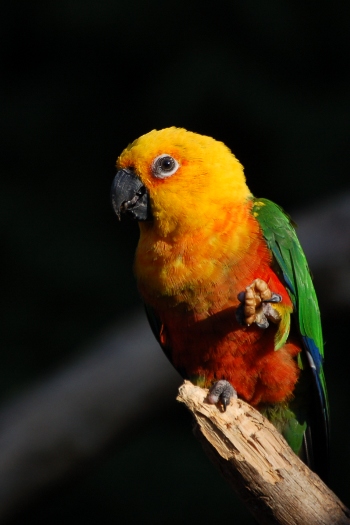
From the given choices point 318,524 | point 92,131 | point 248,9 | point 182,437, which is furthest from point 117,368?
point 248,9

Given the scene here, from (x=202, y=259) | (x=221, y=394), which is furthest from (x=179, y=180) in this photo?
(x=221, y=394)

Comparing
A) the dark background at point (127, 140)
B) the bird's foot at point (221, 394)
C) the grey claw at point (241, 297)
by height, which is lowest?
the bird's foot at point (221, 394)

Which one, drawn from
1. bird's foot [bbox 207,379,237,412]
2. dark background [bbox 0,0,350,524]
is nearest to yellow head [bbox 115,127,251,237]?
bird's foot [bbox 207,379,237,412]

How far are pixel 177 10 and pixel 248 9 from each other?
0.50 meters

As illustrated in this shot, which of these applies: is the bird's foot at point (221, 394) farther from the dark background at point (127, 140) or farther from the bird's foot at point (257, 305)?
the dark background at point (127, 140)

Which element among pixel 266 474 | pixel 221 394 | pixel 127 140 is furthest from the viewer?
pixel 127 140

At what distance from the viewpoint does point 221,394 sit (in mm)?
2828

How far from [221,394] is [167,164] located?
1020 mm

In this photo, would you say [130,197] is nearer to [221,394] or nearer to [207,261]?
[207,261]

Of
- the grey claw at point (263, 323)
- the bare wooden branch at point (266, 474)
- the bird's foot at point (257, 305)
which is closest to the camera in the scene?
the bare wooden branch at point (266, 474)

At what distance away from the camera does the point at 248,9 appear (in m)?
5.25

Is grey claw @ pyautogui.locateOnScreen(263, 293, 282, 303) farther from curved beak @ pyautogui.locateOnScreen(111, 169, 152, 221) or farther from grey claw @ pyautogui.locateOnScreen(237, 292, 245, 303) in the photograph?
curved beak @ pyautogui.locateOnScreen(111, 169, 152, 221)

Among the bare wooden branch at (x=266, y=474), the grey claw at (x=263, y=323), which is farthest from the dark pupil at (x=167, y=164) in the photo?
the bare wooden branch at (x=266, y=474)

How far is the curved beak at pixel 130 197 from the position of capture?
323 cm
